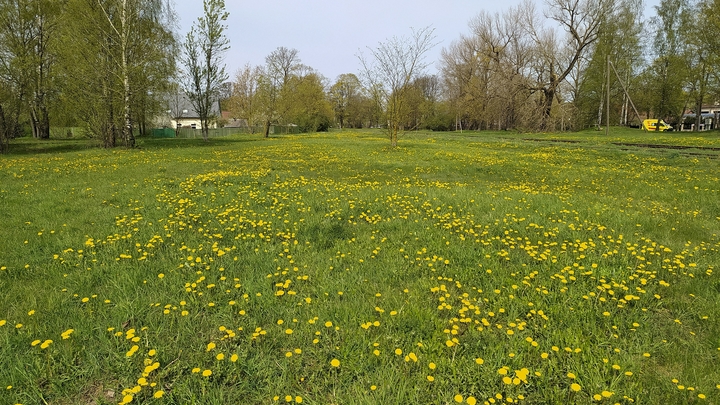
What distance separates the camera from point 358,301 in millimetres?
3734

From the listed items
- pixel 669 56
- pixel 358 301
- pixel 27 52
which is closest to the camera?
pixel 358 301

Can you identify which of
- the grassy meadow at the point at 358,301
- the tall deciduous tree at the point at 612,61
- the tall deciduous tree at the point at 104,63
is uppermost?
the tall deciduous tree at the point at 612,61

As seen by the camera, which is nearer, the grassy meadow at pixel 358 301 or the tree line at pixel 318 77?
the grassy meadow at pixel 358 301

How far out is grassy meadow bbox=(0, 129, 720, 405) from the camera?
2639mm

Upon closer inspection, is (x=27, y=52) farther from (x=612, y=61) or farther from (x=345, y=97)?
(x=345, y=97)

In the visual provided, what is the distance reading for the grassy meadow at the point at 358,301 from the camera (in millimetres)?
2639

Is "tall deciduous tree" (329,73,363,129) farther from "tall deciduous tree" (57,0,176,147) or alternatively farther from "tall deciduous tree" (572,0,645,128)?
"tall deciduous tree" (57,0,176,147)

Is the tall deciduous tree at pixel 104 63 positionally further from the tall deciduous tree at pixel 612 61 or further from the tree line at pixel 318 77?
the tall deciduous tree at pixel 612 61

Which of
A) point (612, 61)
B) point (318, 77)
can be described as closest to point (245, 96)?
point (318, 77)

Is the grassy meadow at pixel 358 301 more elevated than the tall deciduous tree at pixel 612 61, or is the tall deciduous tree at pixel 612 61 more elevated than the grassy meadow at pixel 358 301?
the tall deciduous tree at pixel 612 61

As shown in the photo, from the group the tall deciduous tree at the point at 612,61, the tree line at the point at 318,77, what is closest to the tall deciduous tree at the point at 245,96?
the tree line at the point at 318,77

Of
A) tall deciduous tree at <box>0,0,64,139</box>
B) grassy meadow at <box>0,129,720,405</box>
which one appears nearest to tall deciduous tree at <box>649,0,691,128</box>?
grassy meadow at <box>0,129,720,405</box>

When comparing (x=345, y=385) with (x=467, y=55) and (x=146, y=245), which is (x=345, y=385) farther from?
(x=467, y=55)

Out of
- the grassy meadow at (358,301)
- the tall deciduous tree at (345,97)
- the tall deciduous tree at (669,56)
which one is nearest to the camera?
the grassy meadow at (358,301)
